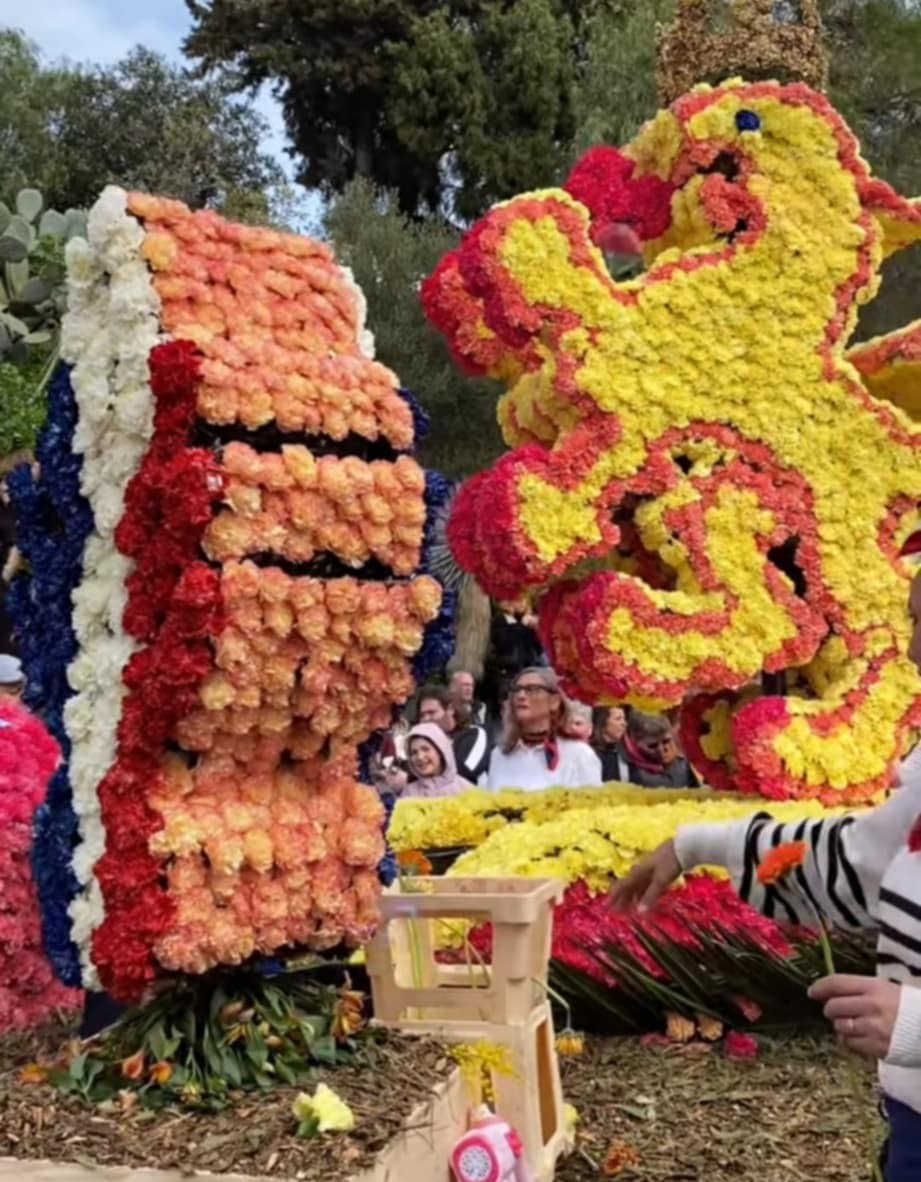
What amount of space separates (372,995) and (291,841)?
67cm

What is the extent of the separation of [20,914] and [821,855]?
7.93 ft

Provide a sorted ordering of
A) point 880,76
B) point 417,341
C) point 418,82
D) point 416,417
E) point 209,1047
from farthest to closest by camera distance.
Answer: point 418,82
point 880,76
point 417,341
point 416,417
point 209,1047

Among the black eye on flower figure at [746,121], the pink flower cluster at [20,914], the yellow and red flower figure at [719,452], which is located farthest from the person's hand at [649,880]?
the black eye on flower figure at [746,121]

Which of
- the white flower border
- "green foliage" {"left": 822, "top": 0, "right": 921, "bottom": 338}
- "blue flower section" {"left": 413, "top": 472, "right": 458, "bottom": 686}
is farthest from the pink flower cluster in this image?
"green foliage" {"left": 822, "top": 0, "right": 921, "bottom": 338}

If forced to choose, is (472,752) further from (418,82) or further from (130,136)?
(130,136)

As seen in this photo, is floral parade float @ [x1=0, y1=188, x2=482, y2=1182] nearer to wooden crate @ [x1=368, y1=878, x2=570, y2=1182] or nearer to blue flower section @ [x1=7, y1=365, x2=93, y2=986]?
blue flower section @ [x1=7, y1=365, x2=93, y2=986]

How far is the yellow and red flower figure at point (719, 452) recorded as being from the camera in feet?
18.6

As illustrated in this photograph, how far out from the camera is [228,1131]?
3186mm

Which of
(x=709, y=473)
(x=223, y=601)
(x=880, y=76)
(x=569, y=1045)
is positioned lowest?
(x=569, y=1045)

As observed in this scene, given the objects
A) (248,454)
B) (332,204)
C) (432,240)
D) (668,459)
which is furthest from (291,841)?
(332,204)

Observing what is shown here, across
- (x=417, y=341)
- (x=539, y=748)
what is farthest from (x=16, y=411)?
(x=417, y=341)

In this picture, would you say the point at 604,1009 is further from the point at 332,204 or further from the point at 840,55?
the point at 840,55

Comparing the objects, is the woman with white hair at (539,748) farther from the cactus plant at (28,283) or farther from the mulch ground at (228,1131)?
the cactus plant at (28,283)

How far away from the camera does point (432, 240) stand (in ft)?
63.5
